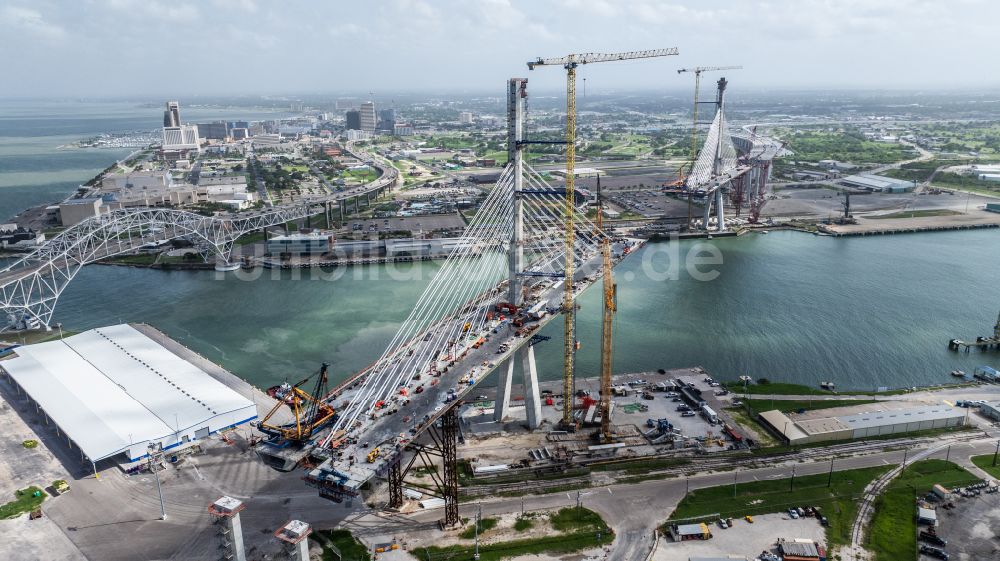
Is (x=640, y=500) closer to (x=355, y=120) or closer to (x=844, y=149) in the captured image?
(x=844, y=149)

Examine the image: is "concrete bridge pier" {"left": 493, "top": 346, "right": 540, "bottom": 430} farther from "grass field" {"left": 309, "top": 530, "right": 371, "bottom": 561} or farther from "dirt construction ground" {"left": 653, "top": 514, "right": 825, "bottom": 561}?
"grass field" {"left": 309, "top": 530, "right": 371, "bottom": 561}

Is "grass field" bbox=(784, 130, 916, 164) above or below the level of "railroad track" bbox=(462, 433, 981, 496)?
above

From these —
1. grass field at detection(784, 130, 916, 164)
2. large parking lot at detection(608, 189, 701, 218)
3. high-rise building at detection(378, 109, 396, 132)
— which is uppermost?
high-rise building at detection(378, 109, 396, 132)

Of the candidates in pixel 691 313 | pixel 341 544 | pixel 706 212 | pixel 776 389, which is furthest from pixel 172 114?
pixel 776 389

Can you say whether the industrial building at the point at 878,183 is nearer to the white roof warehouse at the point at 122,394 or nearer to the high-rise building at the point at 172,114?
the white roof warehouse at the point at 122,394

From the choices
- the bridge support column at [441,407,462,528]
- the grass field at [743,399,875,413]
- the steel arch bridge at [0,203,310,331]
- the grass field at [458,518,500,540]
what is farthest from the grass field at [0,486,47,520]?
the grass field at [743,399,875,413]

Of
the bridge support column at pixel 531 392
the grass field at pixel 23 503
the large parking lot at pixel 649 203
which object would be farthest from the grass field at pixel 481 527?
the large parking lot at pixel 649 203
